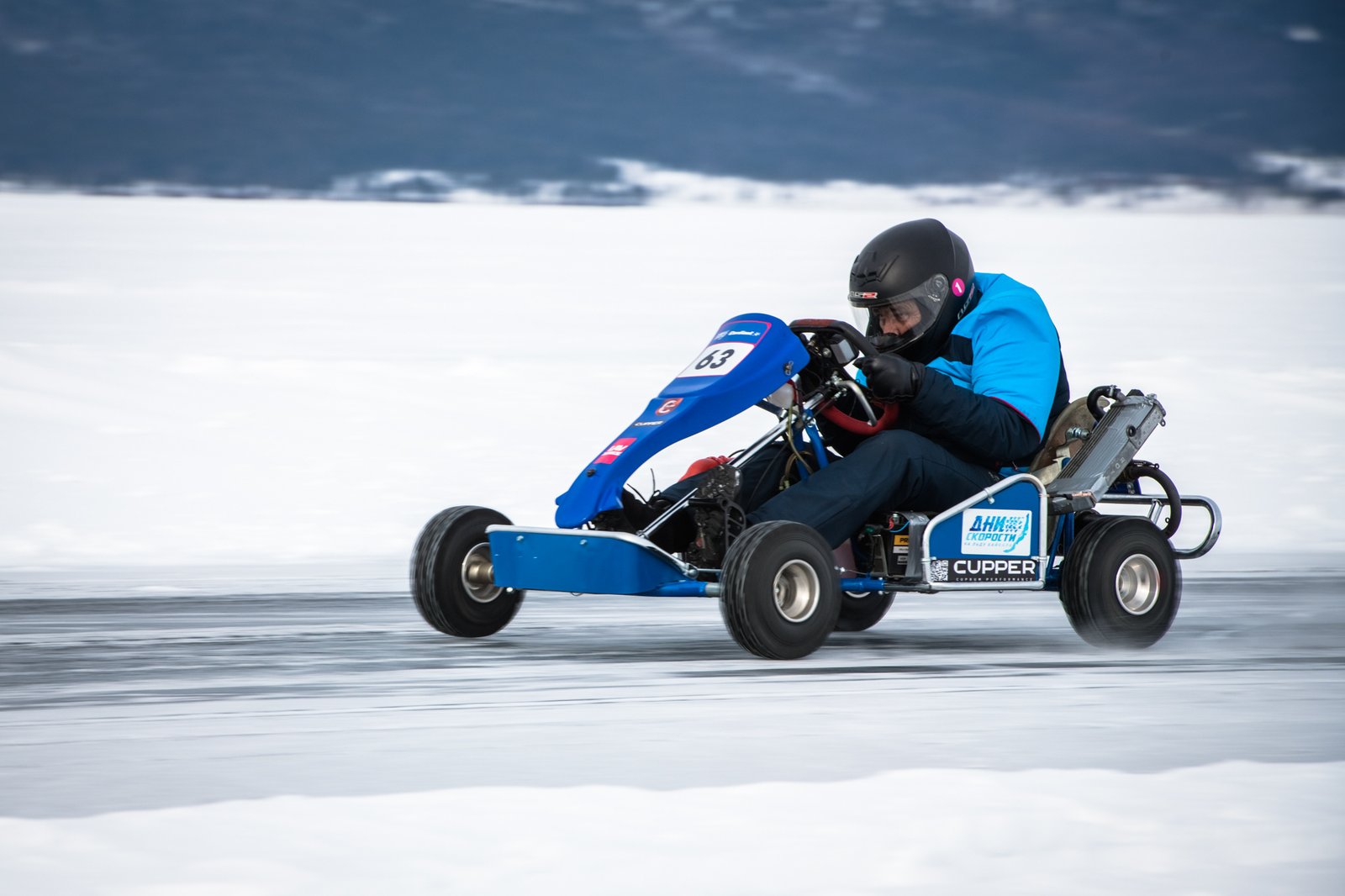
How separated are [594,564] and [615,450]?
16.7 inches

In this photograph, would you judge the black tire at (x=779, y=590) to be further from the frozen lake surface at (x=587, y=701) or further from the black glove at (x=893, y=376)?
the black glove at (x=893, y=376)

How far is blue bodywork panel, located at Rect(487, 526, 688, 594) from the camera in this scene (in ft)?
15.3

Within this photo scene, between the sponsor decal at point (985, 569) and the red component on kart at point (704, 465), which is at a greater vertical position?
the red component on kart at point (704, 465)

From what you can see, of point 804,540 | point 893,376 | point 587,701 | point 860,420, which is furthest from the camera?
point 860,420

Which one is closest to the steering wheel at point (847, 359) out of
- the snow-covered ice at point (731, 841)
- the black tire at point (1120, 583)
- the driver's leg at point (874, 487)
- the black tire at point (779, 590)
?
the driver's leg at point (874, 487)

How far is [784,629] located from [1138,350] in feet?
32.8

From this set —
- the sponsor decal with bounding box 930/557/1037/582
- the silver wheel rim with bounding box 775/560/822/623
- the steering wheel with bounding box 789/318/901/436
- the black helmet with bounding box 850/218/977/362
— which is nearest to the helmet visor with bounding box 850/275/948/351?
the black helmet with bounding box 850/218/977/362

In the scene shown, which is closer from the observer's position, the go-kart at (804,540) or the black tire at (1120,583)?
the go-kart at (804,540)

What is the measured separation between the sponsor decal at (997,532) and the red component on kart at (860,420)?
1.23 ft

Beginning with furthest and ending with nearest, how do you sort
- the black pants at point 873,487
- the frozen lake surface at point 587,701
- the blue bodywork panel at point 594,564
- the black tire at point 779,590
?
the black pants at point 873,487 < the blue bodywork panel at point 594,564 < the black tire at point 779,590 < the frozen lake surface at point 587,701

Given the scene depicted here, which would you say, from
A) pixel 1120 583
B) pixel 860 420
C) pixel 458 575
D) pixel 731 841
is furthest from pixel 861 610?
pixel 731 841

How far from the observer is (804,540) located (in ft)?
15.3

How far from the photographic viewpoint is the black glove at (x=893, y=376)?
195 inches

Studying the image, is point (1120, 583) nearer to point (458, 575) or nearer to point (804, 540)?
point (804, 540)
